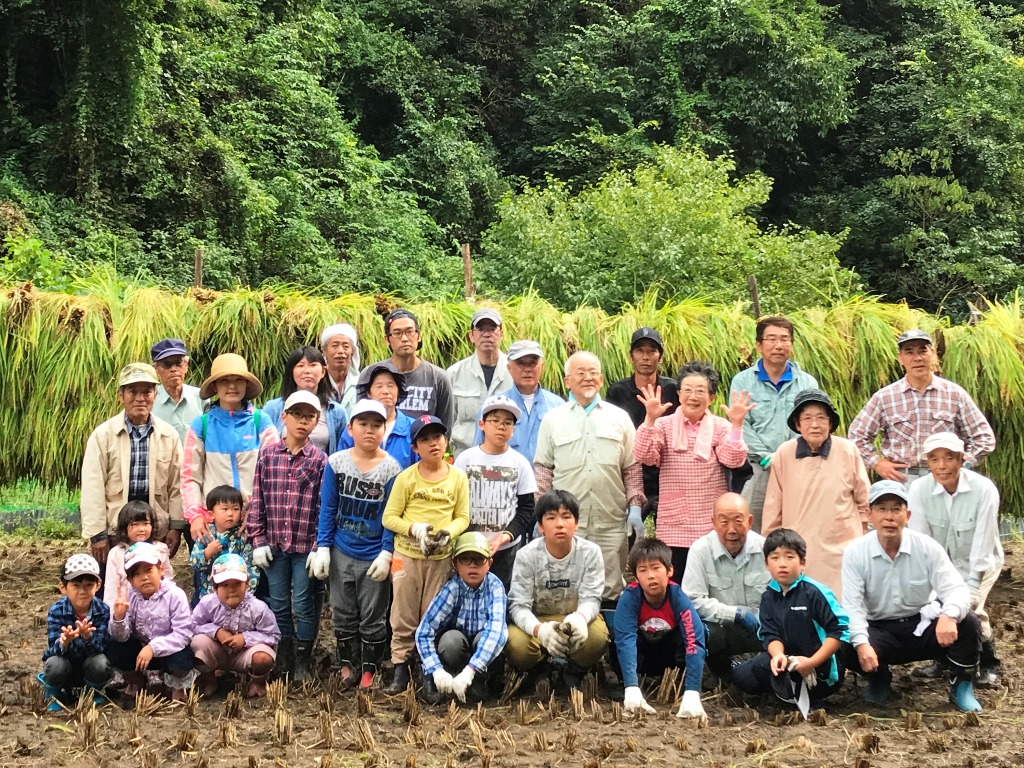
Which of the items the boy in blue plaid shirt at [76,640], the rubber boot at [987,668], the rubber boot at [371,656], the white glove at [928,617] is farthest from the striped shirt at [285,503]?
the rubber boot at [987,668]

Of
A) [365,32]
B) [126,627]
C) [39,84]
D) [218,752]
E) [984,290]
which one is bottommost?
[218,752]

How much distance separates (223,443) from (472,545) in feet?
4.28

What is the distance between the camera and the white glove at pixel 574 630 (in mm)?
4527

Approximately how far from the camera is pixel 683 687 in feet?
15.1

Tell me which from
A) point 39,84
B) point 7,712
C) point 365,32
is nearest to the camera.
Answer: point 7,712

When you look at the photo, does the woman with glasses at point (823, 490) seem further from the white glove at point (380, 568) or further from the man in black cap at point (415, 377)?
the white glove at point (380, 568)

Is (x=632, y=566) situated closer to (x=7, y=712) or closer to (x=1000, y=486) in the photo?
(x=7, y=712)

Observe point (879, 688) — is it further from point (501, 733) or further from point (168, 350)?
point (168, 350)

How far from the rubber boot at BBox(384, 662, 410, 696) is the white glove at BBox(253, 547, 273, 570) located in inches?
28.2

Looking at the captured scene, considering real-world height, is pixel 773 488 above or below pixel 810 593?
above

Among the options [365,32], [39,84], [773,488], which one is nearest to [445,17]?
[365,32]

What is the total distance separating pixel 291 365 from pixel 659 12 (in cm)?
1601

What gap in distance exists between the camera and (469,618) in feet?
15.3

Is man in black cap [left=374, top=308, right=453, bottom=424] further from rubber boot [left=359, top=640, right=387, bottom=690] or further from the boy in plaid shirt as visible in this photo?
rubber boot [left=359, top=640, right=387, bottom=690]
